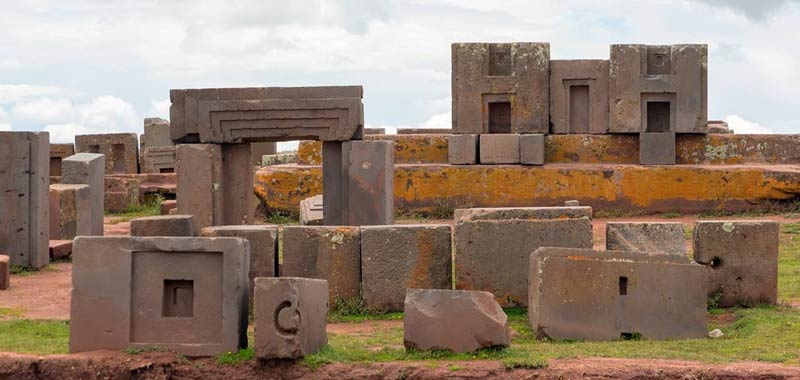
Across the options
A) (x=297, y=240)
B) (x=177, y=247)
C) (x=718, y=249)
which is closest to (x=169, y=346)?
(x=177, y=247)

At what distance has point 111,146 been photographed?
3378cm

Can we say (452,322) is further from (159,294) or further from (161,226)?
(161,226)

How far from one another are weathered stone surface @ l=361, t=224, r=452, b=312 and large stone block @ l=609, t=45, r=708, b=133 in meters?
10.7

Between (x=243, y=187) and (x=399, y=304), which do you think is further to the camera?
(x=243, y=187)

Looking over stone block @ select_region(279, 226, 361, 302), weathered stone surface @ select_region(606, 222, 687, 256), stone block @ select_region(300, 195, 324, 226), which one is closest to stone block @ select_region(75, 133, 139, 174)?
stone block @ select_region(300, 195, 324, 226)

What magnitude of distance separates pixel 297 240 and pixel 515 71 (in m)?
10.8

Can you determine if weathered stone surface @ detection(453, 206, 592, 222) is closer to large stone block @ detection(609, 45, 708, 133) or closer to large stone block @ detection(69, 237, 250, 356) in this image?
large stone block @ detection(69, 237, 250, 356)

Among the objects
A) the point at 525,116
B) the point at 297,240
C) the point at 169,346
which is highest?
the point at 525,116

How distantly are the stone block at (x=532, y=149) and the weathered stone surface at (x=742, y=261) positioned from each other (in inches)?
373

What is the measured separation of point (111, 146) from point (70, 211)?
1515cm

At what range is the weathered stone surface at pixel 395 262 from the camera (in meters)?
13.0

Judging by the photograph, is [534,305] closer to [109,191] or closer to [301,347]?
[301,347]

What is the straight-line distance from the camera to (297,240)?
13.2m

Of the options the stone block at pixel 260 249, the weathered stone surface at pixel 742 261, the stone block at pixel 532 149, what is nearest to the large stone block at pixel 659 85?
the stone block at pixel 532 149
